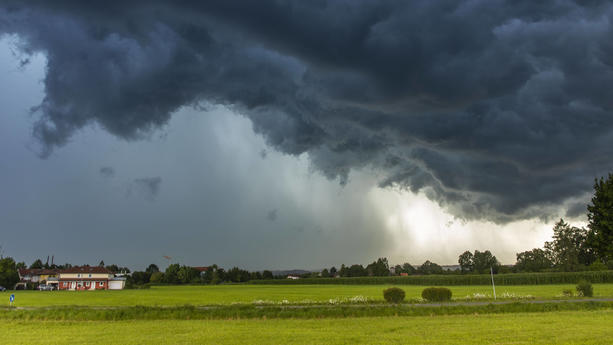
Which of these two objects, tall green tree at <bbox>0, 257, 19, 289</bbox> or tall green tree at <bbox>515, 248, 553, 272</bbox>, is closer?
tall green tree at <bbox>0, 257, 19, 289</bbox>

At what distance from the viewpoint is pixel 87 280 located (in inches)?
5241

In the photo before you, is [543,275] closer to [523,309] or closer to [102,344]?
[523,309]

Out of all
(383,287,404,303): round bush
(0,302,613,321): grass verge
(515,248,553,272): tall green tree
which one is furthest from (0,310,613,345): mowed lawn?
(515,248,553,272): tall green tree

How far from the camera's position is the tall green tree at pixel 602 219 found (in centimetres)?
5759

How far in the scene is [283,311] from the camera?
3166 cm

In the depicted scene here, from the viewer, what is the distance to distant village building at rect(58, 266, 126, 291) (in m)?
131

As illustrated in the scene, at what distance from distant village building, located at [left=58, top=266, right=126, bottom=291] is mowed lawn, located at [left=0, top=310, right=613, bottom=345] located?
114 m

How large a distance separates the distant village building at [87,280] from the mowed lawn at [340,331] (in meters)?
114

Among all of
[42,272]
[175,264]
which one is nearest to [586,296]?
[175,264]

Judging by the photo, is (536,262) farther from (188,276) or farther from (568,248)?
(188,276)

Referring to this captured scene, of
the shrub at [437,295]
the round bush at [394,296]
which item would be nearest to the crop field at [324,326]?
the shrub at [437,295]

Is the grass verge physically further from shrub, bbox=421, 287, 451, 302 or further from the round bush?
the round bush

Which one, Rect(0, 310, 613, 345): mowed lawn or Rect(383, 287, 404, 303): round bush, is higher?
Rect(0, 310, 613, 345): mowed lawn

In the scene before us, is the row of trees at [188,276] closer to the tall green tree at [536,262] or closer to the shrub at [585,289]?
the tall green tree at [536,262]
